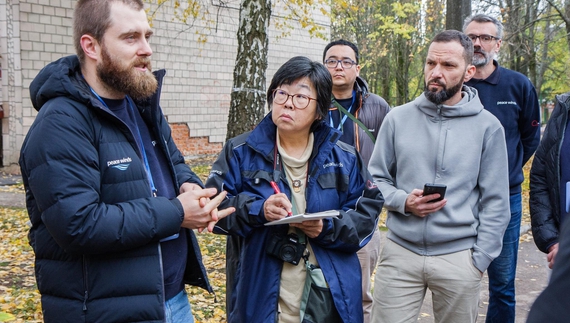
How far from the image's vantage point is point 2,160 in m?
13.3

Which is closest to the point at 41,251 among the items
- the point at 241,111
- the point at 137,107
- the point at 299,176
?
the point at 137,107

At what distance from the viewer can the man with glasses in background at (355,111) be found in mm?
4715

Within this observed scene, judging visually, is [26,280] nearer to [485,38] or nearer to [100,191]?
[100,191]

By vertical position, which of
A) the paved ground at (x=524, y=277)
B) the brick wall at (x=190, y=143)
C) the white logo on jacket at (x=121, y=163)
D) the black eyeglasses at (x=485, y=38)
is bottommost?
the paved ground at (x=524, y=277)

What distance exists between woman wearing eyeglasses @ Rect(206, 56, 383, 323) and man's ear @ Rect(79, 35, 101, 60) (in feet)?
2.99

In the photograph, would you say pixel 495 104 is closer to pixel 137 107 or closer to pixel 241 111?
pixel 137 107

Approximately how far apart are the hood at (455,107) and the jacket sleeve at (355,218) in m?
0.84

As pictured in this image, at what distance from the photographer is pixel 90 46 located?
8.07 feet

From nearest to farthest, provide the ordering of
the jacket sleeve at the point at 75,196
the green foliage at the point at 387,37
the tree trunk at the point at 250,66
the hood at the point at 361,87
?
the jacket sleeve at the point at 75,196 < the hood at the point at 361,87 < the tree trunk at the point at 250,66 < the green foliage at the point at 387,37

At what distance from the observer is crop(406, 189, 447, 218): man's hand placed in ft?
11.3

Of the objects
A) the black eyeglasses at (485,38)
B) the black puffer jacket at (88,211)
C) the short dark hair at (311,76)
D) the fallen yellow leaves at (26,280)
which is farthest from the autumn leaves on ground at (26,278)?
the black eyeglasses at (485,38)

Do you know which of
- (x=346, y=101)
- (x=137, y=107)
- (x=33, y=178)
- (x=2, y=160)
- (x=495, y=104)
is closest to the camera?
(x=33, y=178)

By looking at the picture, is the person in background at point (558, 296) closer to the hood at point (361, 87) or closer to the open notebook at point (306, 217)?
the open notebook at point (306, 217)

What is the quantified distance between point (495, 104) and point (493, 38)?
586mm
